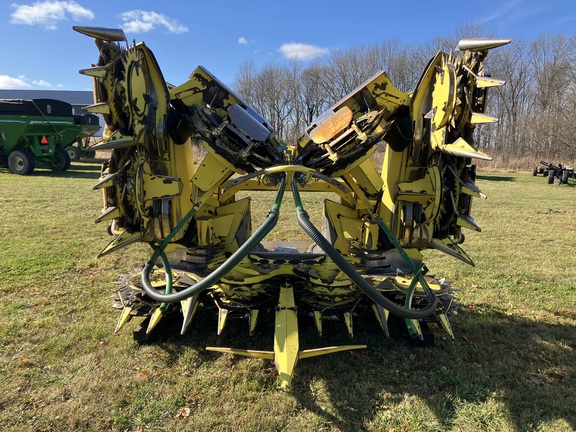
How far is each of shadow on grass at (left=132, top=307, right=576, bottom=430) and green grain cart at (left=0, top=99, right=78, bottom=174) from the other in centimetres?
1644

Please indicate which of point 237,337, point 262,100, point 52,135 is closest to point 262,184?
point 237,337

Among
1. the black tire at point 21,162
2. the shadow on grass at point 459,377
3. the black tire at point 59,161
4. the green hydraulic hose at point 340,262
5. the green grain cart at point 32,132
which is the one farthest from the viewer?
the black tire at point 59,161

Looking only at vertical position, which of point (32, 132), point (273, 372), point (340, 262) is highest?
point (32, 132)

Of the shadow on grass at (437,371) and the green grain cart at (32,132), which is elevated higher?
the green grain cart at (32,132)

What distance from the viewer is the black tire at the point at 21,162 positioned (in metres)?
16.4

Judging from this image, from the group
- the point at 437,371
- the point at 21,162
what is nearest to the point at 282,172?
the point at 437,371

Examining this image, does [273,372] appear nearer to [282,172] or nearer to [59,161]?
[282,172]

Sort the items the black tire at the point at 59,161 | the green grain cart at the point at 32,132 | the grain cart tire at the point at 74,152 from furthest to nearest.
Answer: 1. the grain cart tire at the point at 74,152
2. the black tire at the point at 59,161
3. the green grain cart at the point at 32,132

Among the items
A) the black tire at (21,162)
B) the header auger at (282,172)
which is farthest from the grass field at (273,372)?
the black tire at (21,162)

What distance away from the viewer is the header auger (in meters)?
2.70

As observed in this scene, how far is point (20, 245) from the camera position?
21.0 ft

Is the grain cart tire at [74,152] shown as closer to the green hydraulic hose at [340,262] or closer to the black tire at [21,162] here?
the black tire at [21,162]

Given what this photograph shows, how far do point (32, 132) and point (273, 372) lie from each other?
17.6 m

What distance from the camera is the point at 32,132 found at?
1655cm
